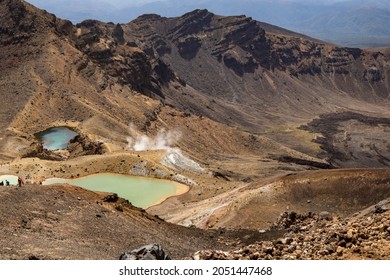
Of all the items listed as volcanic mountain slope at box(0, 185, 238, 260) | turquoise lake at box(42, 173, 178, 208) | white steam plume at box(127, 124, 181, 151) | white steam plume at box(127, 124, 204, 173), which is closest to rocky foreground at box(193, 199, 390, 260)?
volcanic mountain slope at box(0, 185, 238, 260)

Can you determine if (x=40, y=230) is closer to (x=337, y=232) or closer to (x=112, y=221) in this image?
(x=112, y=221)

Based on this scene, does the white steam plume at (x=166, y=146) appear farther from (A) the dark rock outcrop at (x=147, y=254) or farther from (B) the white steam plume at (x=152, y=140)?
(A) the dark rock outcrop at (x=147, y=254)

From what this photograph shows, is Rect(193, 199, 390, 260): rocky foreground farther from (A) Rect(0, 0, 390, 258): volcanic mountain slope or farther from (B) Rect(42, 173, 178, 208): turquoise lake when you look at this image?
(B) Rect(42, 173, 178, 208): turquoise lake

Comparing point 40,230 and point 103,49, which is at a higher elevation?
point 103,49

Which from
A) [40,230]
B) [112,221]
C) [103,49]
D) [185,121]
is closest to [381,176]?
[112,221]

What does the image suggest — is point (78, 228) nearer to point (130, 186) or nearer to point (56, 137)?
point (130, 186)

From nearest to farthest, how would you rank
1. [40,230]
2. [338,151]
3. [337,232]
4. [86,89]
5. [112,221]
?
[337,232], [40,230], [112,221], [86,89], [338,151]

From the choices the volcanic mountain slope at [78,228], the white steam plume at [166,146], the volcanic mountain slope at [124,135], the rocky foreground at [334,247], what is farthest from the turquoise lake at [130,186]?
the rocky foreground at [334,247]
